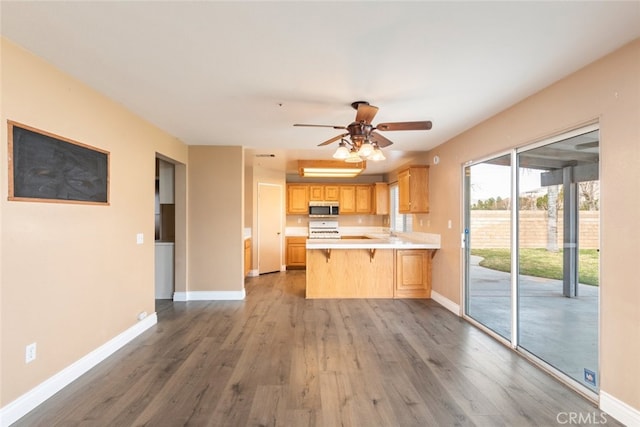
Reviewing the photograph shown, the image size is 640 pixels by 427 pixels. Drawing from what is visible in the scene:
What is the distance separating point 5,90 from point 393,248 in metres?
4.57

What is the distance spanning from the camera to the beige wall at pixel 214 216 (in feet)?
15.3

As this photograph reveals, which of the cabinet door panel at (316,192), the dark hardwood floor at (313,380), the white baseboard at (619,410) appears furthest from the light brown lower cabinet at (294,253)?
the white baseboard at (619,410)

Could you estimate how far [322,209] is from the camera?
7672 millimetres

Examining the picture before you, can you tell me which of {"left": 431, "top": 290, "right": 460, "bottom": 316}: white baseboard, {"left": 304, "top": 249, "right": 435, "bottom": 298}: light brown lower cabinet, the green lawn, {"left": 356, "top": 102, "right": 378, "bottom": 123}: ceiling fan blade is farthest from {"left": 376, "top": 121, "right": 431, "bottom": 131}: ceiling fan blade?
{"left": 431, "top": 290, "right": 460, "bottom": 316}: white baseboard

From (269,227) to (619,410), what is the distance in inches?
238

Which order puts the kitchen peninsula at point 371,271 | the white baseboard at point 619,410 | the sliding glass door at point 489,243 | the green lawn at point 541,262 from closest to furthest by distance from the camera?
the white baseboard at point 619,410 < the green lawn at point 541,262 < the sliding glass door at point 489,243 < the kitchen peninsula at point 371,271

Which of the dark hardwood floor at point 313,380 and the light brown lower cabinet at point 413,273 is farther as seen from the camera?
the light brown lower cabinet at point 413,273

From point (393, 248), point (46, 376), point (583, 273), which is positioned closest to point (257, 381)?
point (46, 376)

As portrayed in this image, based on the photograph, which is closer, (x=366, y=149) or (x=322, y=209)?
(x=366, y=149)

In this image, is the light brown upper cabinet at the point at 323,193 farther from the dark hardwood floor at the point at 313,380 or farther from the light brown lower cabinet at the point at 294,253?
the dark hardwood floor at the point at 313,380

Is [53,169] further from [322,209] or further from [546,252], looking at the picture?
[322,209]

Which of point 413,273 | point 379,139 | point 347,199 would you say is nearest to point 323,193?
point 347,199

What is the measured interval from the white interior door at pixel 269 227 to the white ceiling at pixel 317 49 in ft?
12.7

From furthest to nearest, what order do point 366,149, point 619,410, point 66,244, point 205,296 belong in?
point 205,296
point 366,149
point 66,244
point 619,410
